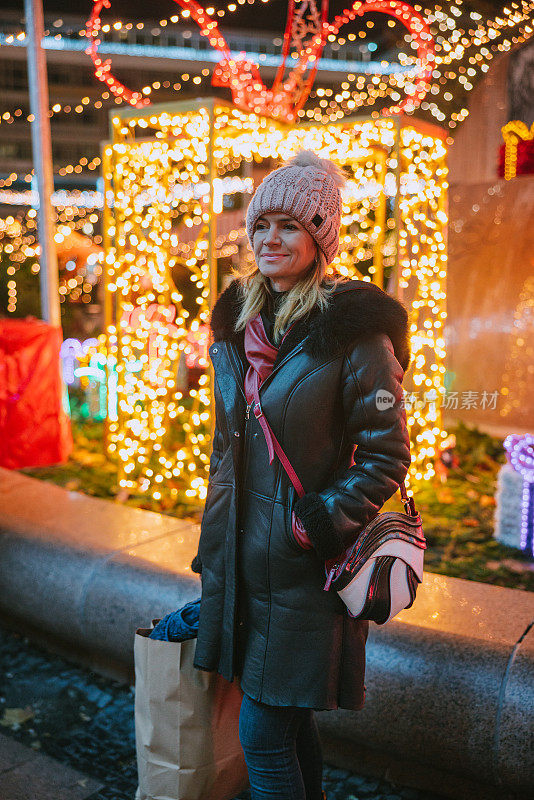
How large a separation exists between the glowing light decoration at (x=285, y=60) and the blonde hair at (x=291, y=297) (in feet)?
11.4

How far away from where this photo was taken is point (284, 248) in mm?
2113

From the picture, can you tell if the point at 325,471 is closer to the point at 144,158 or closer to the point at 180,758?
the point at 180,758

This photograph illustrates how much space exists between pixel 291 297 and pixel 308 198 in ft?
0.89

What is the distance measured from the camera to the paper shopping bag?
228 cm

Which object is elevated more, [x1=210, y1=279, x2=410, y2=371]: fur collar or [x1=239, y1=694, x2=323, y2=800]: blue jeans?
[x1=210, y1=279, x2=410, y2=371]: fur collar

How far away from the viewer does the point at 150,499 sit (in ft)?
19.0

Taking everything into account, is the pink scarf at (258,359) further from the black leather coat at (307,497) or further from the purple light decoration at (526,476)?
the purple light decoration at (526,476)

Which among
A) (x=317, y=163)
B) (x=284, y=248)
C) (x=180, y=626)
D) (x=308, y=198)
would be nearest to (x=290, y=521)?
(x=180, y=626)

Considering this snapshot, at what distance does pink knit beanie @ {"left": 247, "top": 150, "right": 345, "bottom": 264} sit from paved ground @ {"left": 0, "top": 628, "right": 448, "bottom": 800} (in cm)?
215

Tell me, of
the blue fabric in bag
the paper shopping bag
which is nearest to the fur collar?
the blue fabric in bag

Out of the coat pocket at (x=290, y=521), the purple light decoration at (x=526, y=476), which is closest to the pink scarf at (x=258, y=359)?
the coat pocket at (x=290, y=521)

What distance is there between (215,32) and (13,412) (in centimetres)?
358

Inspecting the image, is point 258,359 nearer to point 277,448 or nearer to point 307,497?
point 277,448

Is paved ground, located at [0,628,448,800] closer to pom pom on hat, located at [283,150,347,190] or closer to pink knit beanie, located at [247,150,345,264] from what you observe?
pink knit beanie, located at [247,150,345,264]
